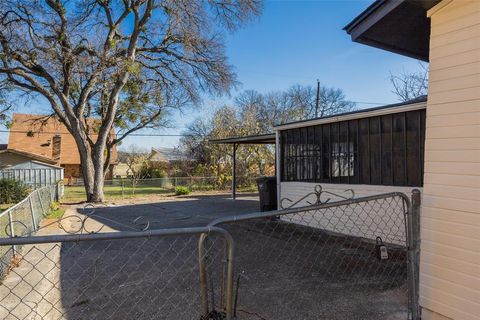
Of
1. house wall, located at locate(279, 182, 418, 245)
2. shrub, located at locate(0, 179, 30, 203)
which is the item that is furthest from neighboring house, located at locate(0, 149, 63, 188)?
house wall, located at locate(279, 182, 418, 245)

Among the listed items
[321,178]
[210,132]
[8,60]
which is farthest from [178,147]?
[321,178]

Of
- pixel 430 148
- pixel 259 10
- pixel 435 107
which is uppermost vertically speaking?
pixel 259 10

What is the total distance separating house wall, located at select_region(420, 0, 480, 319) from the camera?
259cm

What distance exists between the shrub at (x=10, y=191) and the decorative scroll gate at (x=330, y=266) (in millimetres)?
12239

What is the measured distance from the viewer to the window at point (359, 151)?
6641mm

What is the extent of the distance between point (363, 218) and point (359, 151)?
4.68 feet

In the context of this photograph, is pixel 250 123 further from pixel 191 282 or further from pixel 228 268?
pixel 228 268

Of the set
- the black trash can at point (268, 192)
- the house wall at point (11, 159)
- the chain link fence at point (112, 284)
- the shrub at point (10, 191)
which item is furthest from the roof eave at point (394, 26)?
the house wall at point (11, 159)

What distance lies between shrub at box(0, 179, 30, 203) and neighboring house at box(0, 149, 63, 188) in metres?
5.62

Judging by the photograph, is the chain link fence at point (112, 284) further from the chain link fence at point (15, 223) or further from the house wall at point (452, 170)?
the house wall at point (452, 170)

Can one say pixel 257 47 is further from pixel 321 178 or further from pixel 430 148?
pixel 430 148

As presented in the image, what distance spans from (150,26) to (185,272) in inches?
644

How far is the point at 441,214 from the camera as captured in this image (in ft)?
9.19

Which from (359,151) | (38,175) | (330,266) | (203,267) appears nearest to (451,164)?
(203,267)
